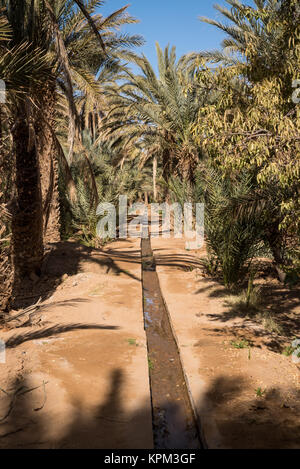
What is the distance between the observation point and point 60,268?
829 centimetres

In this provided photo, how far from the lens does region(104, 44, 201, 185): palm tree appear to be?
1360 cm

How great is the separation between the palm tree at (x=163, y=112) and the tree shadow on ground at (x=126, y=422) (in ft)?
35.7

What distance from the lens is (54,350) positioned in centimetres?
446

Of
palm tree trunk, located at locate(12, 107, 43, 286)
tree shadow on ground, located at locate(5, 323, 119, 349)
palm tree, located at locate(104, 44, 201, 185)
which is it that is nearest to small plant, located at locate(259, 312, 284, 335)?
tree shadow on ground, located at locate(5, 323, 119, 349)

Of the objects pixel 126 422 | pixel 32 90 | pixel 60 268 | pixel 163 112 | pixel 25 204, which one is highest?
pixel 163 112

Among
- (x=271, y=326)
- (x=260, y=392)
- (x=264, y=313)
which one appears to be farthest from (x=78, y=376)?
(x=264, y=313)

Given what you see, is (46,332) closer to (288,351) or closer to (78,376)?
(78,376)

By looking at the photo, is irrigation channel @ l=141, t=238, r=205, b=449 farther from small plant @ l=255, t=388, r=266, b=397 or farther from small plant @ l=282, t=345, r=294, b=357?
small plant @ l=282, t=345, r=294, b=357

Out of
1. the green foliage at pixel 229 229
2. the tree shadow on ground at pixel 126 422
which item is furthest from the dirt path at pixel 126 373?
the green foliage at pixel 229 229

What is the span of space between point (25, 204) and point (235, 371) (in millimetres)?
4723

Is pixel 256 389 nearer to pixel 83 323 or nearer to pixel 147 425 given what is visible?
pixel 147 425

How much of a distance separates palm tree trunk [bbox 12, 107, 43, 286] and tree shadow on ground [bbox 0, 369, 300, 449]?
409cm
